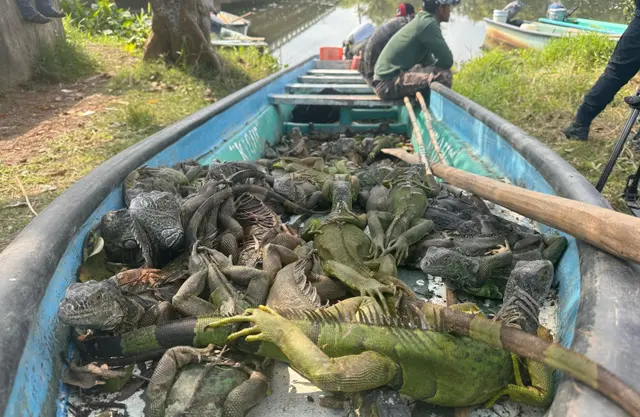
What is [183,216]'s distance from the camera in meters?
2.85

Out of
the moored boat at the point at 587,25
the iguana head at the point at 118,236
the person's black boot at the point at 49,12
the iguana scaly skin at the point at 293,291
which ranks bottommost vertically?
the iguana scaly skin at the point at 293,291

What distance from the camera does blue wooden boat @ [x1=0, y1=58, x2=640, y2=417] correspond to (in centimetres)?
151

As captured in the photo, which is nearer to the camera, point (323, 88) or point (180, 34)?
point (323, 88)

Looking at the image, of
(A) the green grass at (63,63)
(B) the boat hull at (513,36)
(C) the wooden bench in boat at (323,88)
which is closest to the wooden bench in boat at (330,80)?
(C) the wooden bench in boat at (323,88)

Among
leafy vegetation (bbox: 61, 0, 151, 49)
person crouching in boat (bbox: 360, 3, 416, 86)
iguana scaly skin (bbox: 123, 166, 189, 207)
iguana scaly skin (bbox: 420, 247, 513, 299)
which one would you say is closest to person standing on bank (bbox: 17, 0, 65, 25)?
leafy vegetation (bbox: 61, 0, 151, 49)

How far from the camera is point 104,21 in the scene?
11742 millimetres

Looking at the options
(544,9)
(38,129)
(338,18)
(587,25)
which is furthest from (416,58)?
(338,18)

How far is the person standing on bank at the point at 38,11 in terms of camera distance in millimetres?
7004

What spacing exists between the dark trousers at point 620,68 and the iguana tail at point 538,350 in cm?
391

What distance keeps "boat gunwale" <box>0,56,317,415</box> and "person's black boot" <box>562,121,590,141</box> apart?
4.62m

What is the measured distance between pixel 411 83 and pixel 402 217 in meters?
3.78

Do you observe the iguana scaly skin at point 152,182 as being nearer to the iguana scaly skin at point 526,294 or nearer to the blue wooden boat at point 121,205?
the blue wooden boat at point 121,205

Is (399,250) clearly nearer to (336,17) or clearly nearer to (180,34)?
(180,34)

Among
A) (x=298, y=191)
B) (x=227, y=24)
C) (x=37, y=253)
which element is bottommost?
(x=298, y=191)
